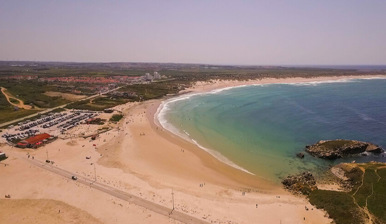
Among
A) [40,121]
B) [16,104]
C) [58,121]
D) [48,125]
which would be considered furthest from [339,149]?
[16,104]

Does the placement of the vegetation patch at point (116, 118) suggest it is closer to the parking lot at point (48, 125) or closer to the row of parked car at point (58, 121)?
the parking lot at point (48, 125)

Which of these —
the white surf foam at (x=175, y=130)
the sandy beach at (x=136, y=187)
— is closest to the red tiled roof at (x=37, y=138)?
the sandy beach at (x=136, y=187)

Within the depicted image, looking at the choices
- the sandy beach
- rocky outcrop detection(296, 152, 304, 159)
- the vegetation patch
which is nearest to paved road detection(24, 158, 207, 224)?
the sandy beach

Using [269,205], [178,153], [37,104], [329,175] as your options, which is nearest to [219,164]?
[178,153]

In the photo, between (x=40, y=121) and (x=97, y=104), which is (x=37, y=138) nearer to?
(x=40, y=121)

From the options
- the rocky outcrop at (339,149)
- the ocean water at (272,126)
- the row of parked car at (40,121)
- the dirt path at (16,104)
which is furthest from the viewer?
the dirt path at (16,104)

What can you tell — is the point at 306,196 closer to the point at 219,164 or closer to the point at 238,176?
the point at 238,176
